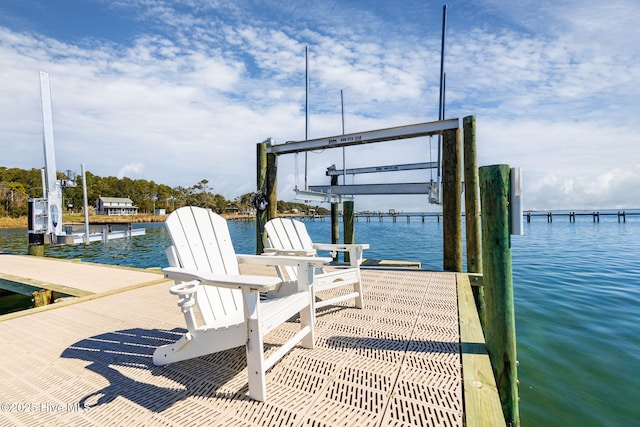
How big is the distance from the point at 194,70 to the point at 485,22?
227 inches

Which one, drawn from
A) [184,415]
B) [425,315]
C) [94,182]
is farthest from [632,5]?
[94,182]

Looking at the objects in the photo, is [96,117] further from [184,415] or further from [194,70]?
[184,415]

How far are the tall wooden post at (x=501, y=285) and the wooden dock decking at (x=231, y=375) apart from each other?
0.32 m

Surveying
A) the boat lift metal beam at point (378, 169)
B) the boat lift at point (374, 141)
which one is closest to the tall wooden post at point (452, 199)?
the boat lift at point (374, 141)

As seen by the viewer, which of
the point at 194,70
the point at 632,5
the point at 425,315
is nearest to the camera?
the point at 425,315

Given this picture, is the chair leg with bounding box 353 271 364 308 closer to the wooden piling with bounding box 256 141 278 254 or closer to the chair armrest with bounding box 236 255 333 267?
the chair armrest with bounding box 236 255 333 267

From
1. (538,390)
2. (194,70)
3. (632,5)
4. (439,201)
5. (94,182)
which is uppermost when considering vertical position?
(94,182)

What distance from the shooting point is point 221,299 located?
1.98m

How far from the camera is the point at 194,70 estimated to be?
6.27 m

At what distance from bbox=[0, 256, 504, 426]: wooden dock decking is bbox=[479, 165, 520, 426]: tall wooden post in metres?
0.32

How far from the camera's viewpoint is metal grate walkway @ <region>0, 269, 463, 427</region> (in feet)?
4.30

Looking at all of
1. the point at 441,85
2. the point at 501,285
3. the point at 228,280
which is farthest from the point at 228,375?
the point at 441,85

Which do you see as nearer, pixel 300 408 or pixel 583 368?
pixel 300 408

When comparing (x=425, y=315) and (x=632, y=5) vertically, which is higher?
(x=632, y=5)
